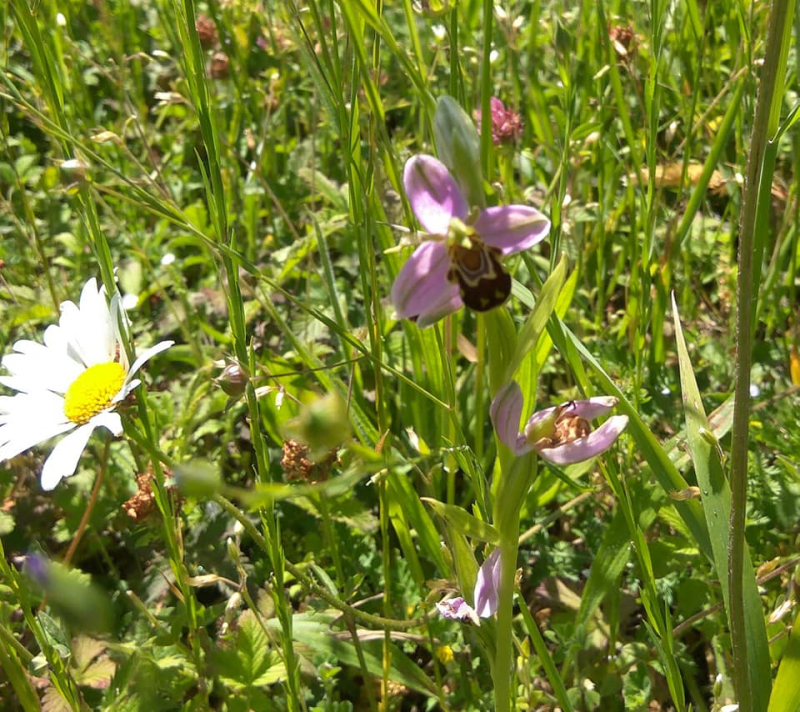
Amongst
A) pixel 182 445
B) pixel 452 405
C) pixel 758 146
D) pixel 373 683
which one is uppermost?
pixel 758 146

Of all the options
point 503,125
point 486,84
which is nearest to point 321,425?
point 486,84

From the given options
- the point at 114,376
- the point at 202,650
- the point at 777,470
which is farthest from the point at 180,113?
the point at 777,470

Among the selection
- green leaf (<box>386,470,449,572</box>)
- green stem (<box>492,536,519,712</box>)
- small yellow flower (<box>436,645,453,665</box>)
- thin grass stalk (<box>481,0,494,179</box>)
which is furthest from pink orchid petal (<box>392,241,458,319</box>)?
small yellow flower (<box>436,645,453,665</box>)

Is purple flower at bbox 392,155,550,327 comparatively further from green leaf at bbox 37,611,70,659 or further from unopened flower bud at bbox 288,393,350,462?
green leaf at bbox 37,611,70,659

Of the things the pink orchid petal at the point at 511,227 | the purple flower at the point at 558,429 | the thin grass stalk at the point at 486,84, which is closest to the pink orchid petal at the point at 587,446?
the purple flower at the point at 558,429

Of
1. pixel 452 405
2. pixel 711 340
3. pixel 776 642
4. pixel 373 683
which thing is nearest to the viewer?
pixel 452 405

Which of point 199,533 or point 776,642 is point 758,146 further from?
point 199,533

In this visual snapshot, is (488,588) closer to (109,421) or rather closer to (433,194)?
(433,194)
